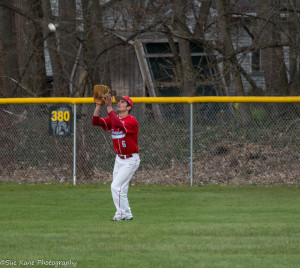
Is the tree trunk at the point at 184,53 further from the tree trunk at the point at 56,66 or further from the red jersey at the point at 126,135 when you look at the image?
the red jersey at the point at 126,135

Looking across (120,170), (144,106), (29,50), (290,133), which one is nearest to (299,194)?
(290,133)

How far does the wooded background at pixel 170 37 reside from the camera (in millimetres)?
17500

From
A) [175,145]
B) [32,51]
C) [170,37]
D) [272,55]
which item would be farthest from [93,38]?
[175,145]

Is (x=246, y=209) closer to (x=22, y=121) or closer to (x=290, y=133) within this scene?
(x=290, y=133)

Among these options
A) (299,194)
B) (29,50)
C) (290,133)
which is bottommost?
(299,194)

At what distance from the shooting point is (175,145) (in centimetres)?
1477

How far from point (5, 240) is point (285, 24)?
14103 mm

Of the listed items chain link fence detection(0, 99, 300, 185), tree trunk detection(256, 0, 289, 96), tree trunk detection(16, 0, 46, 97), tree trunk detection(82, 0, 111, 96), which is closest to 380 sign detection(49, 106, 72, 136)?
chain link fence detection(0, 99, 300, 185)

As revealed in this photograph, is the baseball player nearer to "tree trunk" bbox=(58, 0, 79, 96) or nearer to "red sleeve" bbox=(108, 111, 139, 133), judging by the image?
"red sleeve" bbox=(108, 111, 139, 133)

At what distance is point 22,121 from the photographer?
15445 millimetres

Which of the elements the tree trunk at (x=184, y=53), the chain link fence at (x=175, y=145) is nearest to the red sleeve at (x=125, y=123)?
the chain link fence at (x=175, y=145)

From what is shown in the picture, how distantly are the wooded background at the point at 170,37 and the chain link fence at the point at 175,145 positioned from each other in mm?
2996

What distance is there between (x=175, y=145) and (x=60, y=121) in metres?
2.46

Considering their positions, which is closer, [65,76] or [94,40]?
[94,40]
